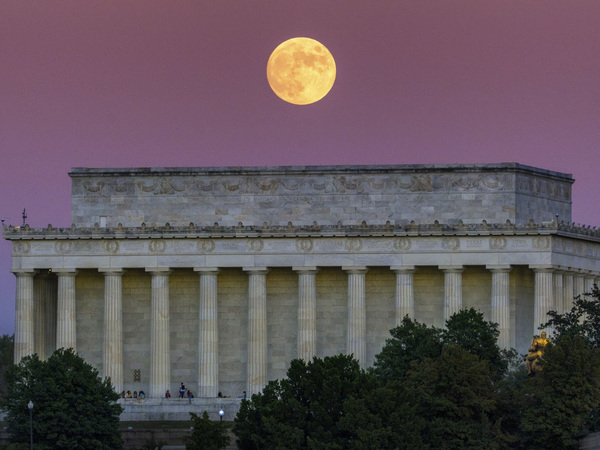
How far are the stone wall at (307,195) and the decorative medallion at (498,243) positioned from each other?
547 centimetres

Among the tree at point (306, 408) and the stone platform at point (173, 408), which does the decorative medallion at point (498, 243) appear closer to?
the stone platform at point (173, 408)

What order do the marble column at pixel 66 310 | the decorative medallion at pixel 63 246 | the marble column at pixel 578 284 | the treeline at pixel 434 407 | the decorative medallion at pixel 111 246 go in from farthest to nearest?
the marble column at pixel 578 284, the marble column at pixel 66 310, the decorative medallion at pixel 63 246, the decorative medallion at pixel 111 246, the treeline at pixel 434 407

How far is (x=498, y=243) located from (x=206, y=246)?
69.8 ft

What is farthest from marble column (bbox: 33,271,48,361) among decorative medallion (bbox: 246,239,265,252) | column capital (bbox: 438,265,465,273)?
column capital (bbox: 438,265,465,273)

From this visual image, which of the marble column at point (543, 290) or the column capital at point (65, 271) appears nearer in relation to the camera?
the marble column at point (543, 290)

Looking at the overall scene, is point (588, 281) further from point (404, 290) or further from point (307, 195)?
point (307, 195)

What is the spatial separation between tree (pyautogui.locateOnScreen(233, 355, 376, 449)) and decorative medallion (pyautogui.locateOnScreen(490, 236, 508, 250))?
30.2 meters

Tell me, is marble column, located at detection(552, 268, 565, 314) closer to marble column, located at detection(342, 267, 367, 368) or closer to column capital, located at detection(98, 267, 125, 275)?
marble column, located at detection(342, 267, 367, 368)

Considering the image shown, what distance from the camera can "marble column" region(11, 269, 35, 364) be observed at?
481 feet

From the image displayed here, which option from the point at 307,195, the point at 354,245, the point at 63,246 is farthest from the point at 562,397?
the point at 63,246

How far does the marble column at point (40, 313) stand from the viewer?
485ft

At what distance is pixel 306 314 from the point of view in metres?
145

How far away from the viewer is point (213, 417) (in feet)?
452

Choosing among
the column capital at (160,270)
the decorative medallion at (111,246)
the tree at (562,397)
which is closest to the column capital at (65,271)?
the decorative medallion at (111,246)
